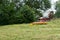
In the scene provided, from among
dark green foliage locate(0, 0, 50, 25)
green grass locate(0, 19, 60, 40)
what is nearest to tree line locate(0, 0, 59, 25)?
dark green foliage locate(0, 0, 50, 25)

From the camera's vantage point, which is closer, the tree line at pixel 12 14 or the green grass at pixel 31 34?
the green grass at pixel 31 34

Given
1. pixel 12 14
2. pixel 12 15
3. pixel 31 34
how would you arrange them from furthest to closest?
pixel 12 14 → pixel 12 15 → pixel 31 34

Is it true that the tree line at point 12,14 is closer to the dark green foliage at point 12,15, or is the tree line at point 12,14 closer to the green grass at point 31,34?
the dark green foliage at point 12,15

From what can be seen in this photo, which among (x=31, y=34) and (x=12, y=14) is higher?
(x=31, y=34)

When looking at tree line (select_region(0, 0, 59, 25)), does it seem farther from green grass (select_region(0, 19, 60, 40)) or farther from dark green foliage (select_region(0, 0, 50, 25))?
green grass (select_region(0, 19, 60, 40))

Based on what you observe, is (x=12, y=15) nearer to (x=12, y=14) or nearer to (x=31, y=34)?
(x=12, y=14)

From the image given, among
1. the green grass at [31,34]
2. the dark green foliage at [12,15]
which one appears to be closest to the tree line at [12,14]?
the dark green foliage at [12,15]

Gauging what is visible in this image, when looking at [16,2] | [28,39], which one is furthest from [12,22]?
[28,39]

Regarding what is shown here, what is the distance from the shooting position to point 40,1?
94.3 feet

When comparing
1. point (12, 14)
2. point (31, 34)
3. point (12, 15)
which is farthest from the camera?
point (12, 14)

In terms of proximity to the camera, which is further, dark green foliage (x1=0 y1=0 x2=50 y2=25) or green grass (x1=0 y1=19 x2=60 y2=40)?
dark green foliage (x1=0 y1=0 x2=50 y2=25)

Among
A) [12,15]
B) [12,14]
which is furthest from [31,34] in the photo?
[12,14]

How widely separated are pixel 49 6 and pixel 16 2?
5.96 m

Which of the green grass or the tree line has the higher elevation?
the green grass
